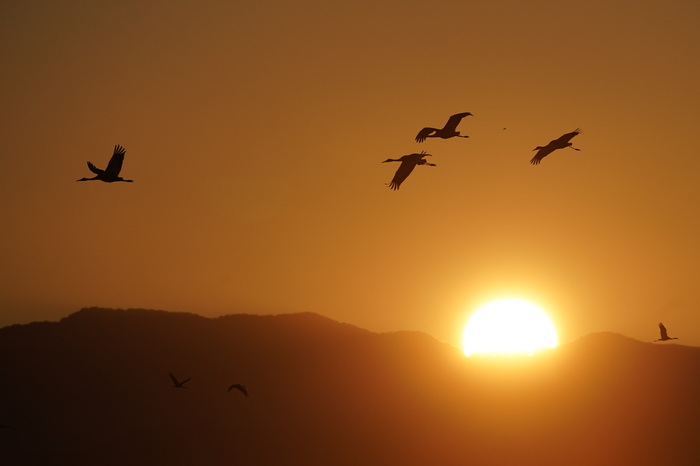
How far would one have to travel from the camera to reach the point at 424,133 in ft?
113

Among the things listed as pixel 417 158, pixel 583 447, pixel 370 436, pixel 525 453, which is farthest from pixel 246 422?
pixel 417 158

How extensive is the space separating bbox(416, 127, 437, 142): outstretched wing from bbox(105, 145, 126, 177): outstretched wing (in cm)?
1098

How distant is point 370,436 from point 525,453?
32.4 meters

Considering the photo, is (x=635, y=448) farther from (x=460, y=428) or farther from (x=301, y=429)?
(x=301, y=429)

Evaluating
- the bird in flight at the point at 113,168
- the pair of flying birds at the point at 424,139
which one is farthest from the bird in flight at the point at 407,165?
the bird in flight at the point at 113,168

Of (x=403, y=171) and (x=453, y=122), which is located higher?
(x=453, y=122)

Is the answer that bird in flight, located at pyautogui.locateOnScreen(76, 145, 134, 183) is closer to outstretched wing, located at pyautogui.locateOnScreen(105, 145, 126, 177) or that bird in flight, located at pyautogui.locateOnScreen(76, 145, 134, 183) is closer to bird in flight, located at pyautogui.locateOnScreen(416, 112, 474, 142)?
outstretched wing, located at pyautogui.locateOnScreen(105, 145, 126, 177)

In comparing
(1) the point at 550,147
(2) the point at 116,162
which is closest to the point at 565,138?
(1) the point at 550,147

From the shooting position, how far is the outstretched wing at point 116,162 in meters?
32.8

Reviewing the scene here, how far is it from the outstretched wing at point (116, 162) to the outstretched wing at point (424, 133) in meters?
11.0

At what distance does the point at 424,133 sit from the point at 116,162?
1148 cm

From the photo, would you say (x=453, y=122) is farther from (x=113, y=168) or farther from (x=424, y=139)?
(x=113, y=168)

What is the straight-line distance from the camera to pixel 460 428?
19850 centimetres

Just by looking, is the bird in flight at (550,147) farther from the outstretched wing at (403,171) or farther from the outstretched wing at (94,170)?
the outstretched wing at (94,170)
